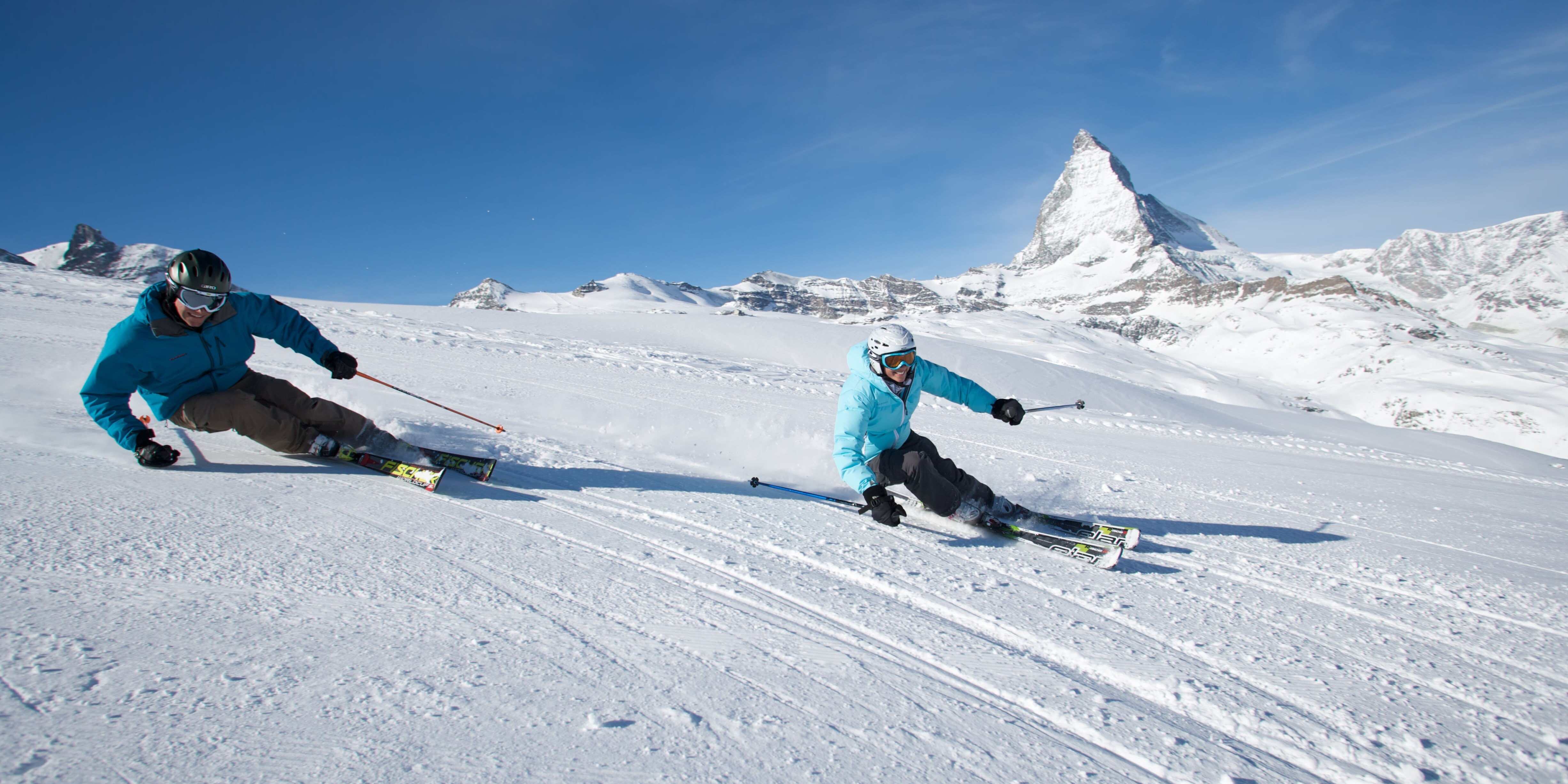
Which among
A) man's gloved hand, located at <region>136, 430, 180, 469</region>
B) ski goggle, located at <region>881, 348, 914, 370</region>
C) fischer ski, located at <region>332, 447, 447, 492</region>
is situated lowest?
fischer ski, located at <region>332, 447, 447, 492</region>

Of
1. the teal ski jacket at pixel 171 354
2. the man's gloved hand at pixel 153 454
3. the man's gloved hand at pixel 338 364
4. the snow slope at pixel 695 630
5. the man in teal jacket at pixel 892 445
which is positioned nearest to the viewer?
the snow slope at pixel 695 630

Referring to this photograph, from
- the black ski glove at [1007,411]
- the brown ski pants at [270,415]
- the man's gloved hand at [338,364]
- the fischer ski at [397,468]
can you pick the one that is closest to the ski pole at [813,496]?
the black ski glove at [1007,411]

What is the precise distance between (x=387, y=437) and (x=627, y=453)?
1819mm

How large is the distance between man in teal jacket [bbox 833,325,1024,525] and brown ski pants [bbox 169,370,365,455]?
3515 mm

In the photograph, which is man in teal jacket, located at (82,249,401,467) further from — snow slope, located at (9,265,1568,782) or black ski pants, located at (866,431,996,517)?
black ski pants, located at (866,431,996,517)

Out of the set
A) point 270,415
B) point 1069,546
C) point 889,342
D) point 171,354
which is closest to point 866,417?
point 889,342

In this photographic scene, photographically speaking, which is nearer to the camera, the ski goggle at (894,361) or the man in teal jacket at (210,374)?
the man in teal jacket at (210,374)

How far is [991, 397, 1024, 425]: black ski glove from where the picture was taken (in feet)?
16.1

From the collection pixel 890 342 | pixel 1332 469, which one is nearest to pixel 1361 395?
pixel 1332 469

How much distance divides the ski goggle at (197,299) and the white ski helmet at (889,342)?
13.6ft

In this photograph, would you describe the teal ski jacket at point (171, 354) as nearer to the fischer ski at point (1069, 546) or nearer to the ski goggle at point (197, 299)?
the ski goggle at point (197, 299)

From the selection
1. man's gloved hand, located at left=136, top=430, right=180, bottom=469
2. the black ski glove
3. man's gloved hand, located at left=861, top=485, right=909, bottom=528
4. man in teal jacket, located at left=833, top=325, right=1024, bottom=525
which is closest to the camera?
man's gloved hand, located at left=136, top=430, right=180, bottom=469

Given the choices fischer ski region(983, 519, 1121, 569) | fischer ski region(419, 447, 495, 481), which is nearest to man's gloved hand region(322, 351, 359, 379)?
fischer ski region(419, 447, 495, 481)

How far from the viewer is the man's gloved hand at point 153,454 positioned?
12.5 ft
